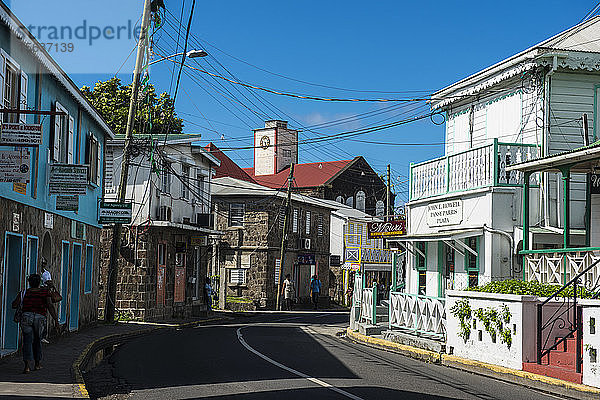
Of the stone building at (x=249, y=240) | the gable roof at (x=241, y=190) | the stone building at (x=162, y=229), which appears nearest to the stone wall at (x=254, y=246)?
the stone building at (x=249, y=240)

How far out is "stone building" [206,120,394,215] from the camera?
67125mm

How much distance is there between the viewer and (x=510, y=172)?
63.2 feet

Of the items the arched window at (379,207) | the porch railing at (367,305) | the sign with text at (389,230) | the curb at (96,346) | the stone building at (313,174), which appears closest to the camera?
the curb at (96,346)

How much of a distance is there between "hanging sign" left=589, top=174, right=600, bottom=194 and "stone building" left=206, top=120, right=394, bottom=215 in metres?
46.3

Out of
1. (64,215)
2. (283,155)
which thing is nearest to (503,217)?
(64,215)

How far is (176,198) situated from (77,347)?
17612mm

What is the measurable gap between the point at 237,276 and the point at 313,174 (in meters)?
24.3

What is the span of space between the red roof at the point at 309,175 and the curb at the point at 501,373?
46689mm

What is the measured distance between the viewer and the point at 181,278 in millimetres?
36594

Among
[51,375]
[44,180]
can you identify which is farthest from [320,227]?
[51,375]

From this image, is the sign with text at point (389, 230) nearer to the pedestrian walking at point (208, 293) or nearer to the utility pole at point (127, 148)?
the utility pole at point (127, 148)

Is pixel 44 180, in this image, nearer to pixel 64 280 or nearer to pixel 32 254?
pixel 32 254

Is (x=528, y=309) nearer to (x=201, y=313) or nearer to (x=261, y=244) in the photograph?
(x=201, y=313)

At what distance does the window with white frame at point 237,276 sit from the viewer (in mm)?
46625
